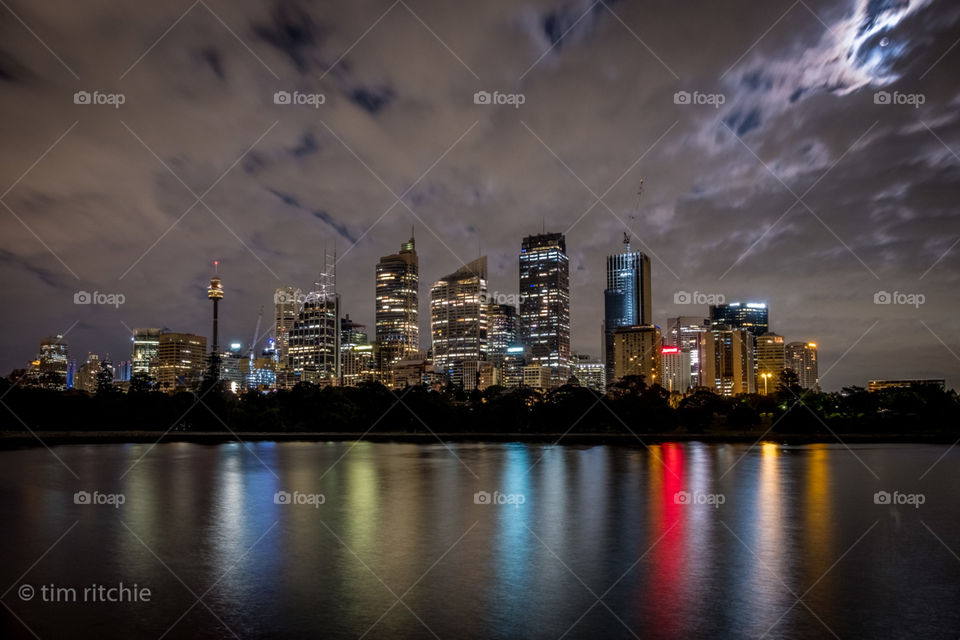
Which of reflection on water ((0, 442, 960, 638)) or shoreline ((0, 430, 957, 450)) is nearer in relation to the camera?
reflection on water ((0, 442, 960, 638))

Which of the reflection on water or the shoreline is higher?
the reflection on water

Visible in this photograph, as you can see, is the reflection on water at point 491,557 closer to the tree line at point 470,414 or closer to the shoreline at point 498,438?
the shoreline at point 498,438

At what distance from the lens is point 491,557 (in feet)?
62.5

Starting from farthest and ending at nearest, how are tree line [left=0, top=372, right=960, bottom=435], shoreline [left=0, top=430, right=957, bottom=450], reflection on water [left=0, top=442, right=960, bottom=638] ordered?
tree line [left=0, top=372, right=960, bottom=435]
shoreline [left=0, top=430, right=957, bottom=450]
reflection on water [left=0, top=442, right=960, bottom=638]

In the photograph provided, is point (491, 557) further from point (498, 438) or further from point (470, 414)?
point (470, 414)

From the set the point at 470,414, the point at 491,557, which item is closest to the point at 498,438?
the point at 470,414

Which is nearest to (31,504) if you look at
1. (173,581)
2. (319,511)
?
(319,511)

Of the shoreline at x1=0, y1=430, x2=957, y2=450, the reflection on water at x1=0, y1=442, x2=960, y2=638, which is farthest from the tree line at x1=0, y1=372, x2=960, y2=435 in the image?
the reflection on water at x1=0, y1=442, x2=960, y2=638

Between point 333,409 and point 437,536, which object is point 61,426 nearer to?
point 333,409

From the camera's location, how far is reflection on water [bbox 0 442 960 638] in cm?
1379

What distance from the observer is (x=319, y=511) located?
1041 inches

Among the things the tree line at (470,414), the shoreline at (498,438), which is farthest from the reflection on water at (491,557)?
the tree line at (470,414)

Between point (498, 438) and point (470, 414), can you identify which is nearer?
point (498, 438)

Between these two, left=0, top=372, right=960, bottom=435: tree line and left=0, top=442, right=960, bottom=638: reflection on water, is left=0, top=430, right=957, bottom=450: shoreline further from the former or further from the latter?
left=0, top=442, right=960, bottom=638: reflection on water
